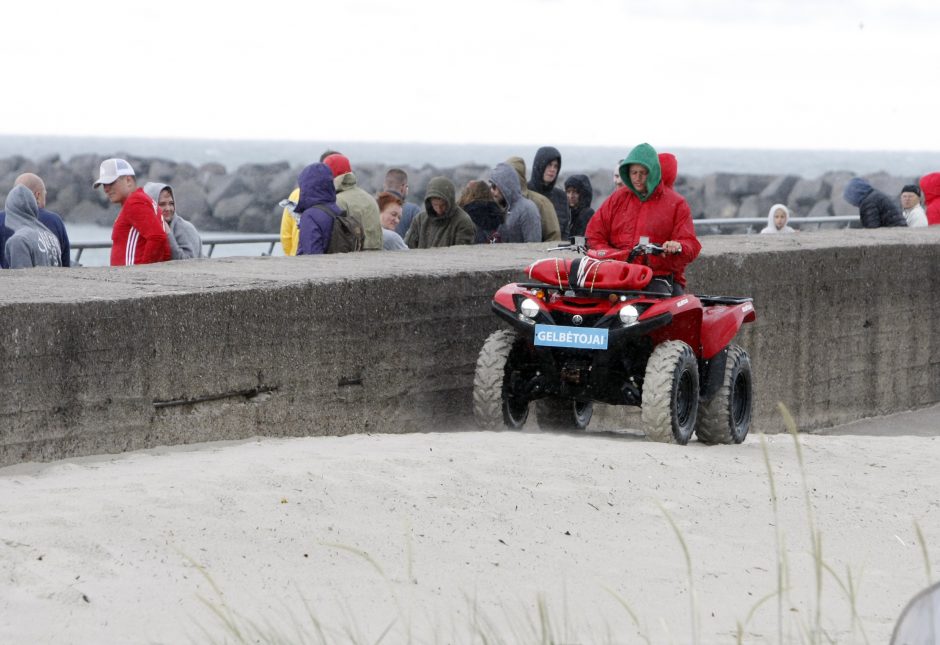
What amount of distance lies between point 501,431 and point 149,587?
12.1 ft

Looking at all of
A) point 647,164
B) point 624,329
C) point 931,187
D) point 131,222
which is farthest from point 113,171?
point 931,187

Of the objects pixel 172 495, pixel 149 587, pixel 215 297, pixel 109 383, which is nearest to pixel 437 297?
pixel 215 297

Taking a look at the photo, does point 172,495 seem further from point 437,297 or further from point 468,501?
point 437,297

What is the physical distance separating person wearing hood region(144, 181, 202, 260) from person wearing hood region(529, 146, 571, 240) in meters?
3.00

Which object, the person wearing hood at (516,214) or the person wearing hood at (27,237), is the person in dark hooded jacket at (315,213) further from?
the person wearing hood at (516,214)

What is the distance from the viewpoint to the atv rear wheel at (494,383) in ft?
28.5

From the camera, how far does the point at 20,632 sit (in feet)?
15.8

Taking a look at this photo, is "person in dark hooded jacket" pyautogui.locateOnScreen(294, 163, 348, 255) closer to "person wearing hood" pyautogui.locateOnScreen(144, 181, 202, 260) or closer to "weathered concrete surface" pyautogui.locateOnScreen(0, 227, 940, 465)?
"weathered concrete surface" pyautogui.locateOnScreen(0, 227, 940, 465)

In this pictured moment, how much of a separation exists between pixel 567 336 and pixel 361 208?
3312mm

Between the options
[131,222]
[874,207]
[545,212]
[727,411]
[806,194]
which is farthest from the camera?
[806,194]

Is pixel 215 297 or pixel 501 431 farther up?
pixel 215 297

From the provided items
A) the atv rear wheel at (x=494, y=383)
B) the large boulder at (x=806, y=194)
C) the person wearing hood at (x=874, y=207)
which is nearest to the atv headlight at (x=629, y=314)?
the atv rear wheel at (x=494, y=383)

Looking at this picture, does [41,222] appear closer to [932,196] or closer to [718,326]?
[718,326]

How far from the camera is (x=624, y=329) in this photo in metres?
8.28
